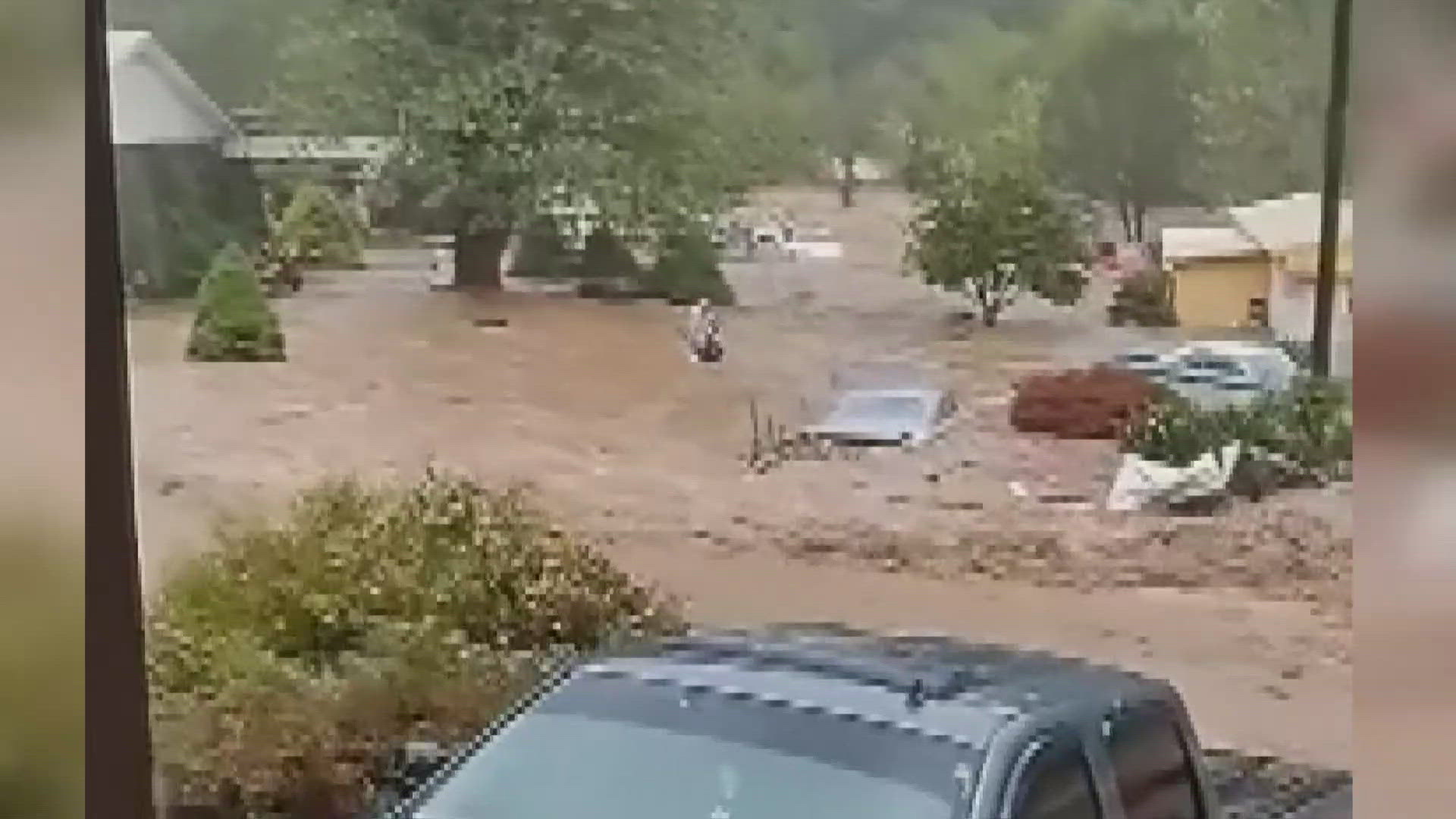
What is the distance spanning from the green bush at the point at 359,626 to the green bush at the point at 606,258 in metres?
0.22

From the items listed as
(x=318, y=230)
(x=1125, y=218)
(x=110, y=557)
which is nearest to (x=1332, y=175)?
(x=1125, y=218)

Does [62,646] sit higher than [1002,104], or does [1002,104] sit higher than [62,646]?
[1002,104]

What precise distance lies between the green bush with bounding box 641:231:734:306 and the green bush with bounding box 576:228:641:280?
2 centimetres

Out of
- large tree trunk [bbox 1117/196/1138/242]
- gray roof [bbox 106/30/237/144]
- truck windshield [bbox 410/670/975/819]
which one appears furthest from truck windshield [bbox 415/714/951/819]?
gray roof [bbox 106/30/237/144]

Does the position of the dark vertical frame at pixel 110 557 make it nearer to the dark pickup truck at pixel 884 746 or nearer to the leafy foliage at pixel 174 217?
the leafy foliage at pixel 174 217

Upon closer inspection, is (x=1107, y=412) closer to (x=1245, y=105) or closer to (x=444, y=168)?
(x=1245, y=105)

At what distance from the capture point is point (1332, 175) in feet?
5.30

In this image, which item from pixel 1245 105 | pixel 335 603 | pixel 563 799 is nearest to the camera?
pixel 1245 105

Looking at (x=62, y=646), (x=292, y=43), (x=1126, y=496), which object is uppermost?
(x=292, y=43)

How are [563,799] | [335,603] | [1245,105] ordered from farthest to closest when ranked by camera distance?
[335,603] < [563,799] < [1245,105]

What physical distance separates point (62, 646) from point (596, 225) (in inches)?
24.7

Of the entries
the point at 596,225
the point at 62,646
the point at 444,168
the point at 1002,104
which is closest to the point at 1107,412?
the point at 1002,104

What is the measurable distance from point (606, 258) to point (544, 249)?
6 centimetres

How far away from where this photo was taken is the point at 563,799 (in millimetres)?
1820
